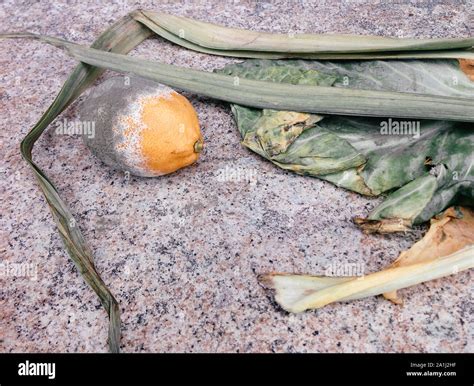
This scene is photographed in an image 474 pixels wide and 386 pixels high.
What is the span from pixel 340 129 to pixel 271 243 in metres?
0.43

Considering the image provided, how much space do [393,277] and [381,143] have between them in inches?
17.9

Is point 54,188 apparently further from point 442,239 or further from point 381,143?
point 442,239

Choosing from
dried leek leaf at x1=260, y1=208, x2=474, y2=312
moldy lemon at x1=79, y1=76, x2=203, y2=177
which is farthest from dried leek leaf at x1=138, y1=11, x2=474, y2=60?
dried leek leaf at x1=260, y1=208, x2=474, y2=312

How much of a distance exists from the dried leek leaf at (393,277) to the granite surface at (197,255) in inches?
1.8

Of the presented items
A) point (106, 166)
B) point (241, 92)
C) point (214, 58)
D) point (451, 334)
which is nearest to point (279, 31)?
point (214, 58)

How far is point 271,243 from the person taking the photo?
5.46 ft

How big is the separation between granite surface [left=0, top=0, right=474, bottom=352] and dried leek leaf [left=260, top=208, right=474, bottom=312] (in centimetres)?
4

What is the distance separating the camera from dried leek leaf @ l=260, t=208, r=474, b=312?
4.84 feet

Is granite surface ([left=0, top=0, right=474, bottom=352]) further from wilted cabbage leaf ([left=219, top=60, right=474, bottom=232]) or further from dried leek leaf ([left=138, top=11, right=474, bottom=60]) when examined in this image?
dried leek leaf ([left=138, top=11, right=474, bottom=60])

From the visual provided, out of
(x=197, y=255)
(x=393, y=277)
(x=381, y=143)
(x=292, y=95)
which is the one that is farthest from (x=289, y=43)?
(x=393, y=277)

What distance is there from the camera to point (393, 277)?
1.47m

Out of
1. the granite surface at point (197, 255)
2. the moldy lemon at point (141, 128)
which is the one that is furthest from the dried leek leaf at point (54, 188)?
the moldy lemon at point (141, 128)

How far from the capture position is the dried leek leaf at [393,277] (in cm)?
147

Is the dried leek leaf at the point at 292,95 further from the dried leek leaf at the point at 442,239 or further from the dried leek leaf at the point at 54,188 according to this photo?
the dried leek leaf at the point at 442,239
